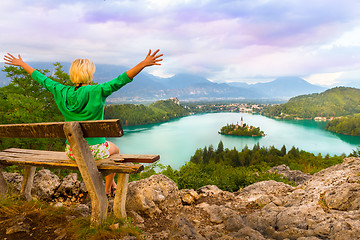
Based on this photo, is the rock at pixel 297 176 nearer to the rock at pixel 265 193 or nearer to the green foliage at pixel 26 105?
the rock at pixel 265 193

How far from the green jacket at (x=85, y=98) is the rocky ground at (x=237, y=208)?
1493 mm

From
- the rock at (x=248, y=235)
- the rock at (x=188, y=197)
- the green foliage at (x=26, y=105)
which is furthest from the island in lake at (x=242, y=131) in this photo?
the rock at (x=248, y=235)

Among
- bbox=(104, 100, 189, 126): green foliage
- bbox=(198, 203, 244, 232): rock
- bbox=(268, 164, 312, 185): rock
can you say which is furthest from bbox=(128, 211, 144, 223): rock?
bbox=(104, 100, 189, 126): green foliage

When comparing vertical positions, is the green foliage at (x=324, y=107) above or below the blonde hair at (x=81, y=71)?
above

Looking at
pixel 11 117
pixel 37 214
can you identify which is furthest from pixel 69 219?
pixel 11 117

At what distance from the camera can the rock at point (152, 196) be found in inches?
154

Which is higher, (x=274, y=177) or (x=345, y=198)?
(x=345, y=198)

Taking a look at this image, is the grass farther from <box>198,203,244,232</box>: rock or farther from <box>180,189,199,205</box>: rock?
<box>180,189,199,205</box>: rock

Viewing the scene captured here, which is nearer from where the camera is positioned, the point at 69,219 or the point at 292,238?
the point at 292,238

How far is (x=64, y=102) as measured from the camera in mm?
2625

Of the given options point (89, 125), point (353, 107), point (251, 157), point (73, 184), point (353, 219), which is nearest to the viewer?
point (89, 125)

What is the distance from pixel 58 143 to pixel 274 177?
13.2 meters

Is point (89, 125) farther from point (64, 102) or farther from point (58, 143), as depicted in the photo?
point (58, 143)

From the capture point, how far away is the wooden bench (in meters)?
2.20
